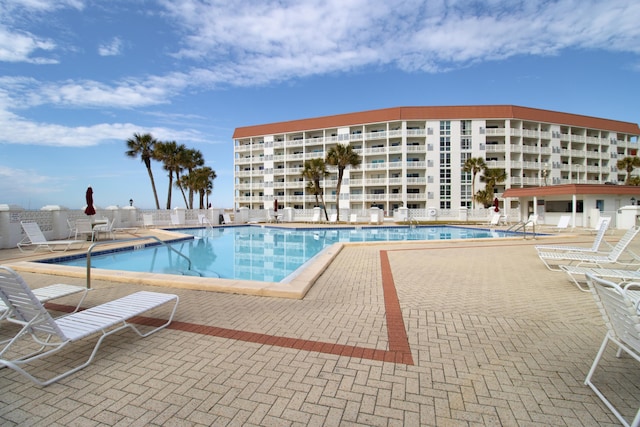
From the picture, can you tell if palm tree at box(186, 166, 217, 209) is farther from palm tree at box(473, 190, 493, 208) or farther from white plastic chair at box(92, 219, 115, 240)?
palm tree at box(473, 190, 493, 208)

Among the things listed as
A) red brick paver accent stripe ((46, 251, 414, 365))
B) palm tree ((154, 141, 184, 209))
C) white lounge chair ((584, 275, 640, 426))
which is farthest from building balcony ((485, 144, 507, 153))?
white lounge chair ((584, 275, 640, 426))

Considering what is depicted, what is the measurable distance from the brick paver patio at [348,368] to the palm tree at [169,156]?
3280cm

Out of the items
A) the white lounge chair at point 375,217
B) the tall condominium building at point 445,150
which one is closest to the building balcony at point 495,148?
the tall condominium building at point 445,150

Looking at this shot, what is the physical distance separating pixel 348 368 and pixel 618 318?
6.92ft

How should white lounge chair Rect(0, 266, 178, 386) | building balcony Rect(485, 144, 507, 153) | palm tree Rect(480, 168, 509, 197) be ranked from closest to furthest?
white lounge chair Rect(0, 266, 178, 386) < palm tree Rect(480, 168, 509, 197) < building balcony Rect(485, 144, 507, 153)

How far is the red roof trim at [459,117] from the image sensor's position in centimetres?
4169

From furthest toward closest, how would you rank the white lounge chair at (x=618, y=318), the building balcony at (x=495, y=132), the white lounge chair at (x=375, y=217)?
the building balcony at (x=495, y=132)
the white lounge chair at (x=375, y=217)
the white lounge chair at (x=618, y=318)

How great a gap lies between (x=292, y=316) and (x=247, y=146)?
51.7 metres

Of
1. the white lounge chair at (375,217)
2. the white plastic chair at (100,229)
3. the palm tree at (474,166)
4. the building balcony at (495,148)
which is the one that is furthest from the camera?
the building balcony at (495,148)

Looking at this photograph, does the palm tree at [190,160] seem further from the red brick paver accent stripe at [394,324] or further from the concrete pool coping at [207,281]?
the red brick paver accent stripe at [394,324]

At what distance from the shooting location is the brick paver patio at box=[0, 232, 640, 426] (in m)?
2.10

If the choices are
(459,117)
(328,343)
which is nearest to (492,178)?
(459,117)

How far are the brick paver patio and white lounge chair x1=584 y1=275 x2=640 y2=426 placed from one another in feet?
0.29

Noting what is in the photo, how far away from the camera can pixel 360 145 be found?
148 ft
